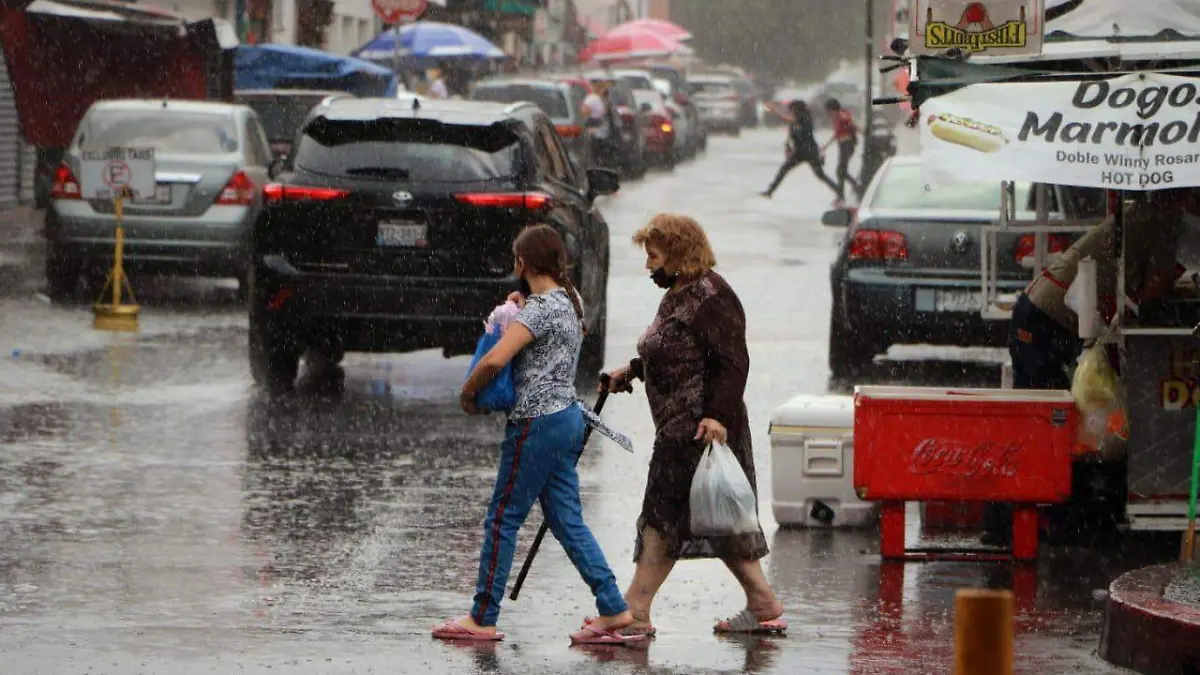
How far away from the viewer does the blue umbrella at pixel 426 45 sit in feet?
139

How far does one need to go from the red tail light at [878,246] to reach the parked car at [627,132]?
2476 cm

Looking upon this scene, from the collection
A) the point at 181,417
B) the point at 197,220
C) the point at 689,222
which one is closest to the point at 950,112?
the point at 689,222

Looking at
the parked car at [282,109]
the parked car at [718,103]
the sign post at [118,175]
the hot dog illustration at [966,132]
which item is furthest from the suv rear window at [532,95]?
the parked car at [718,103]

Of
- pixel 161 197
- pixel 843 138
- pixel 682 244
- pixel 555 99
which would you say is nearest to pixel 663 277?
pixel 682 244

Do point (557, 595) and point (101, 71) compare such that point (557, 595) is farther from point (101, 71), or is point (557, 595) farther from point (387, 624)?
point (101, 71)

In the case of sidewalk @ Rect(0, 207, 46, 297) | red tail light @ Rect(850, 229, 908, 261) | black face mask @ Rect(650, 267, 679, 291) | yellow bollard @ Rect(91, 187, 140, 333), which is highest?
black face mask @ Rect(650, 267, 679, 291)

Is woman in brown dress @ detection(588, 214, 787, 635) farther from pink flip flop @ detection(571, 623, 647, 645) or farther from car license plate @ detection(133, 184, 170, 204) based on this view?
car license plate @ detection(133, 184, 170, 204)

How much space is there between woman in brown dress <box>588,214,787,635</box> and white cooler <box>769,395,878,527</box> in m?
2.24

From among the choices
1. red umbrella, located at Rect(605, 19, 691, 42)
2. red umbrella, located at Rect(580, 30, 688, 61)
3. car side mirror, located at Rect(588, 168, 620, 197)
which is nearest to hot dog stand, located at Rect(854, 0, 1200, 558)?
car side mirror, located at Rect(588, 168, 620, 197)

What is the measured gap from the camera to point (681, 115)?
4884 centimetres

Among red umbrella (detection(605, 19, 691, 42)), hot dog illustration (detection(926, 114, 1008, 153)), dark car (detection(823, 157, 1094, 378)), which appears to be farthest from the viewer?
red umbrella (detection(605, 19, 691, 42))

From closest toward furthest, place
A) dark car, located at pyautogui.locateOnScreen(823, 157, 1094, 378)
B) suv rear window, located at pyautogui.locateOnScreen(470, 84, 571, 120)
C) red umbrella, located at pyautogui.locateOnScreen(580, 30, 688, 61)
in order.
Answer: dark car, located at pyautogui.locateOnScreen(823, 157, 1094, 378) → suv rear window, located at pyautogui.locateOnScreen(470, 84, 571, 120) → red umbrella, located at pyautogui.locateOnScreen(580, 30, 688, 61)

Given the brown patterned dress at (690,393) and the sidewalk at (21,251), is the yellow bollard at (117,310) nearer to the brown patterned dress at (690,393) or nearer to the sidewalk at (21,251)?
the sidewalk at (21,251)

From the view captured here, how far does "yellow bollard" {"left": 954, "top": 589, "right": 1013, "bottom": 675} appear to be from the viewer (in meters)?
4.00
